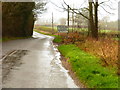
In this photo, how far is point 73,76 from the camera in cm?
994

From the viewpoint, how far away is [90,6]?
25312mm

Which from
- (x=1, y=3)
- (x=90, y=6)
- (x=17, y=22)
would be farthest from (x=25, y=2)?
(x=90, y=6)

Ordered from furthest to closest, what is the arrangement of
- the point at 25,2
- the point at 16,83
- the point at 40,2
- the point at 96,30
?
the point at 40,2, the point at 25,2, the point at 96,30, the point at 16,83

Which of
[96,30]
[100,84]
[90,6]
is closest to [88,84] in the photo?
[100,84]

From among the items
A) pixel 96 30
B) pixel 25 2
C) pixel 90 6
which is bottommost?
pixel 96 30

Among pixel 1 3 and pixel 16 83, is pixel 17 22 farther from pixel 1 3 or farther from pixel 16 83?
pixel 16 83

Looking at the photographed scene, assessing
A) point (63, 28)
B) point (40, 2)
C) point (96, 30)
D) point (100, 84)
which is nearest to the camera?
point (100, 84)

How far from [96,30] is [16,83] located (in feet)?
55.6

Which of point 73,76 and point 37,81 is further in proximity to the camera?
point 73,76

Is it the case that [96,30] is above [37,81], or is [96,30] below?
above

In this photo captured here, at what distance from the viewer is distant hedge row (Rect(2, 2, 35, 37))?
108 feet

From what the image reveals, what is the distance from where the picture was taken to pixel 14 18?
39.1 metres

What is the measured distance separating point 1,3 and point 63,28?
409 inches

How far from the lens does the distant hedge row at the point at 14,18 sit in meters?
33.0
